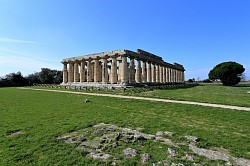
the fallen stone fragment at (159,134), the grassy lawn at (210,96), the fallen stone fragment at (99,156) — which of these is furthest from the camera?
the grassy lawn at (210,96)

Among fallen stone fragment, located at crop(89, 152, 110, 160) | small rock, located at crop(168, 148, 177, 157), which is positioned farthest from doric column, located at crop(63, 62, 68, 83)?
small rock, located at crop(168, 148, 177, 157)

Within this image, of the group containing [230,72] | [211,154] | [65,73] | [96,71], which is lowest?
[211,154]

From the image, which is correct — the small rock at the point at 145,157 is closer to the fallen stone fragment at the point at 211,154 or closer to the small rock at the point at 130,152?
the small rock at the point at 130,152

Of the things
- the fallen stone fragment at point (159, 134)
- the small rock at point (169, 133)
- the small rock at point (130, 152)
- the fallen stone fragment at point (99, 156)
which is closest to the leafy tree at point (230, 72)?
the small rock at point (169, 133)

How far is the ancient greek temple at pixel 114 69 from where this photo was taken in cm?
4231

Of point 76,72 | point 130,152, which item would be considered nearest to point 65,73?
point 76,72

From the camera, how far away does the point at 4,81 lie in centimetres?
7156

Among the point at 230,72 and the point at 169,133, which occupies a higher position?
the point at 230,72

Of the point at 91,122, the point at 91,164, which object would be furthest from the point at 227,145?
the point at 91,122

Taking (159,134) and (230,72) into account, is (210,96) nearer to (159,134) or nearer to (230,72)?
(159,134)

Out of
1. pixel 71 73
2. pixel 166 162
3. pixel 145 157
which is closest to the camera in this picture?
pixel 166 162

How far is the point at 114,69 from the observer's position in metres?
43.9

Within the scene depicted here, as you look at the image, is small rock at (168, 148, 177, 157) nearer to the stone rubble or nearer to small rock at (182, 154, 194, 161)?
the stone rubble

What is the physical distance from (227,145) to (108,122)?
636cm
